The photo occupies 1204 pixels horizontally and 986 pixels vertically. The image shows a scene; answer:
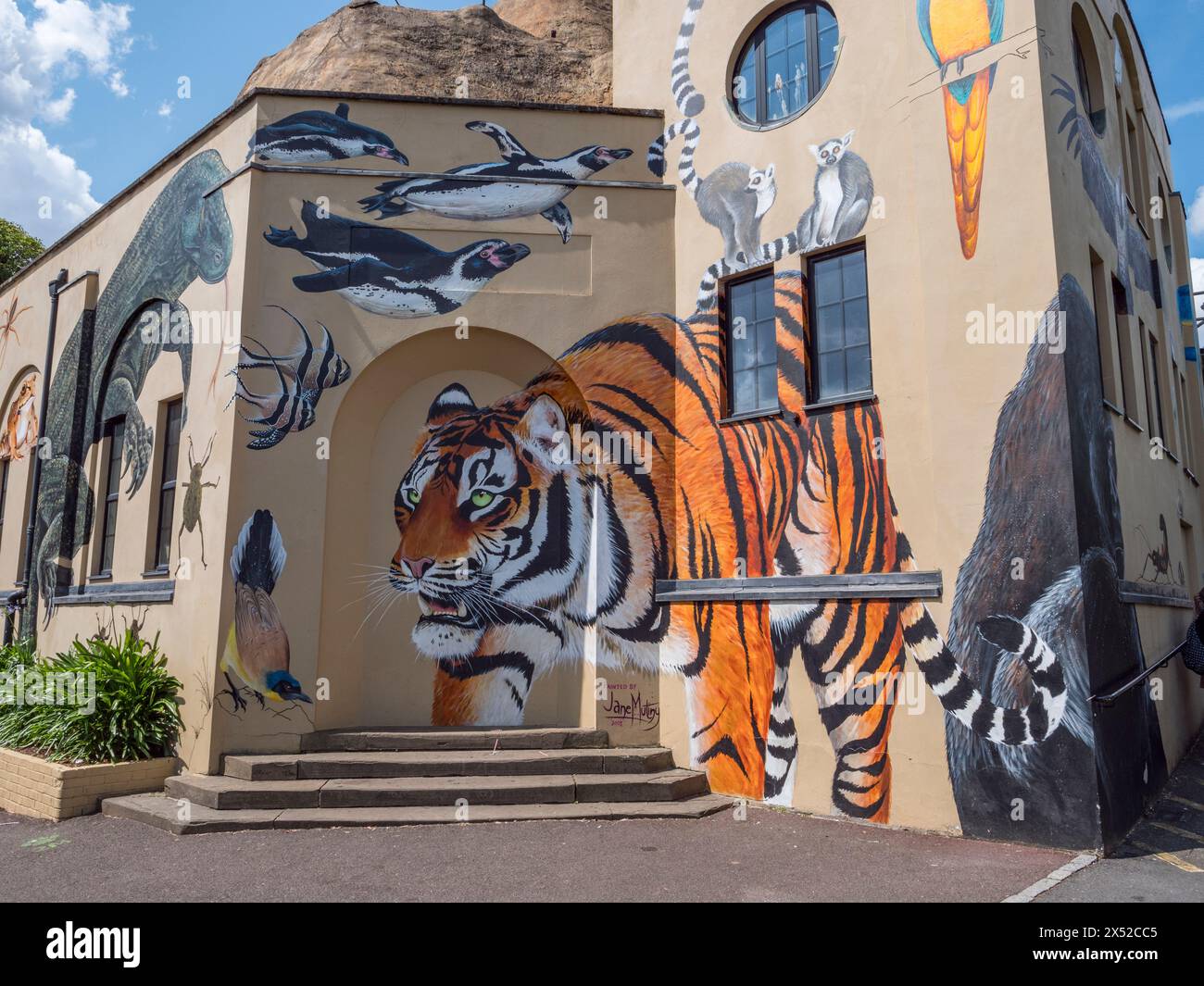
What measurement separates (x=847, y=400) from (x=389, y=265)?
16.7ft

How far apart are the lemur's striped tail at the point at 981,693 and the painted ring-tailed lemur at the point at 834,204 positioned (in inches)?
142

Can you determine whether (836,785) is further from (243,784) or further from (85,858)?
(85,858)

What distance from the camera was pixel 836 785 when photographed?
26.5 feet

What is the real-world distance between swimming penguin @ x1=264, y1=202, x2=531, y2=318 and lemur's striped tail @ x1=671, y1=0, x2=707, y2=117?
2.48 m

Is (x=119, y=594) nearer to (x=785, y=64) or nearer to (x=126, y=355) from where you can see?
(x=126, y=355)

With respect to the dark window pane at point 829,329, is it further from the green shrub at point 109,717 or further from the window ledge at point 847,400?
the green shrub at point 109,717

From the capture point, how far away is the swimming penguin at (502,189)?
9992mm

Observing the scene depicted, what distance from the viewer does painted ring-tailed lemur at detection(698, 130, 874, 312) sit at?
860 centimetres

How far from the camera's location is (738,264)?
→ 9.46 m

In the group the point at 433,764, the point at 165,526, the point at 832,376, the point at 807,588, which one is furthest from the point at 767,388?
the point at 165,526

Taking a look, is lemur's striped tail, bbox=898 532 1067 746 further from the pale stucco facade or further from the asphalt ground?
the asphalt ground

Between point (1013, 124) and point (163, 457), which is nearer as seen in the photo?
point (1013, 124)

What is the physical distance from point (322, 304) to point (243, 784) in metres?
4.93
